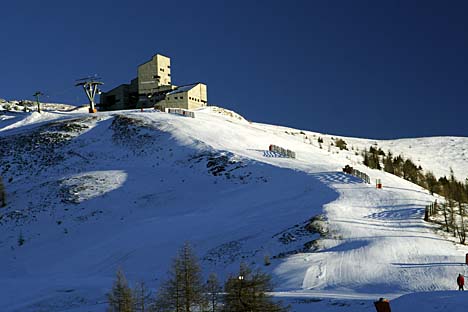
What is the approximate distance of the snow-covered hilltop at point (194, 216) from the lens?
28312mm

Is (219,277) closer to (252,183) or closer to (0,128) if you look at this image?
(252,183)

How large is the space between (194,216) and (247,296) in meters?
22.9

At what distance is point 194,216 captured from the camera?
41.4 m

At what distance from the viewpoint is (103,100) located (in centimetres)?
10381

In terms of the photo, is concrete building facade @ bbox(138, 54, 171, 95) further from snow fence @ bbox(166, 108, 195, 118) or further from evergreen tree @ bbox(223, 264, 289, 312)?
evergreen tree @ bbox(223, 264, 289, 312)

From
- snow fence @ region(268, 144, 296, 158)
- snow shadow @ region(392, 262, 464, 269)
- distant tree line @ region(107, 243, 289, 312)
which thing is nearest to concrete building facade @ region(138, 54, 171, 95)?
snow fence @ region(268, 144, 296, 158)

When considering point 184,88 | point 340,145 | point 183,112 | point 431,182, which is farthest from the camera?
point 184,88

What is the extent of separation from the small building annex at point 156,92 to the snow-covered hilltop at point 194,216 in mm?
18804

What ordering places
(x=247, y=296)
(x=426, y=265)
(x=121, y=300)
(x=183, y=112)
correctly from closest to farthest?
(x=247, y=296)
(x=121, y=300)
(x=426, y=265)
(x=183, y=112)

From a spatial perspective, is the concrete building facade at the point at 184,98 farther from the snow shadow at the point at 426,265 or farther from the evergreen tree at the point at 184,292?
the evergreen tree at the point at 184,292

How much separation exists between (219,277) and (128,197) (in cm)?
2123

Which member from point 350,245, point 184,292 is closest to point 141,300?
point 184,292

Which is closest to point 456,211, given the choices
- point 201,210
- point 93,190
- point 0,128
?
point 201,210

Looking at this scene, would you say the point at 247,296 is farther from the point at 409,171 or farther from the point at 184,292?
the point at 409,171
